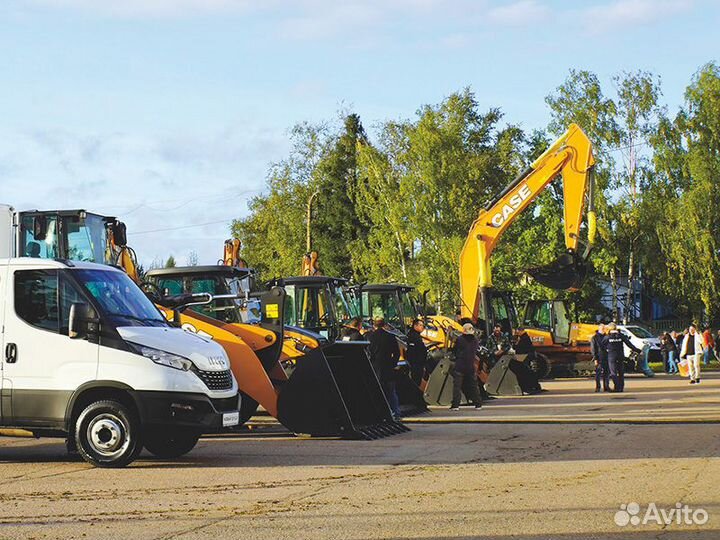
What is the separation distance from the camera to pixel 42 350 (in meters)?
14.2

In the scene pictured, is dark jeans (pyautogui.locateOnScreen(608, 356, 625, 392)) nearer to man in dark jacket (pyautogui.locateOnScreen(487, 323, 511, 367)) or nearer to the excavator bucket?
the excavator bucket

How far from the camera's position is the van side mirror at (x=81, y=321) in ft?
45.5

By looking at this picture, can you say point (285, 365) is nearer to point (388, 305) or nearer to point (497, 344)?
point (388, 305)

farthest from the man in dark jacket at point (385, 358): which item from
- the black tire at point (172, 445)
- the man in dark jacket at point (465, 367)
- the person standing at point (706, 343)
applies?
the person standing at point (706, 343)

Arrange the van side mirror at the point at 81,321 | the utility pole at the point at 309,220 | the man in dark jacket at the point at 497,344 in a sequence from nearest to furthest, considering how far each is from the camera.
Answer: the van side mirror at the point at 81,321, the man in dark jacket at the point at 497,344, the utility pole at the point at 309,220

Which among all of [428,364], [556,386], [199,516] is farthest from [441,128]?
[199,516]

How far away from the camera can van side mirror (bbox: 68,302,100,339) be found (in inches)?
546

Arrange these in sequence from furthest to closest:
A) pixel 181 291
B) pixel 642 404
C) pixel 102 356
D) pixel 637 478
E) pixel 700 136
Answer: pixel 700 136 → pixel 642 404 → pixel 181 291 → pixel 102 356 → pixel 637 478

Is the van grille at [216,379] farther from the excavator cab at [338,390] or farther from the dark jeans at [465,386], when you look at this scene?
the dark jeans at [465,386]

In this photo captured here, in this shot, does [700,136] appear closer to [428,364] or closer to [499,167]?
[499,167]

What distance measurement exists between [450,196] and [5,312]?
49452 millimetres

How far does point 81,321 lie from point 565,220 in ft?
74.9

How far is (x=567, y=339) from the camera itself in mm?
43188

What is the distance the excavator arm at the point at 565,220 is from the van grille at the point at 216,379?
19.9 meters
